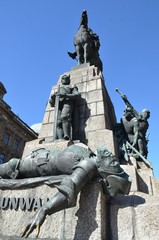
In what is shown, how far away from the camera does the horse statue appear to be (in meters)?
8.99

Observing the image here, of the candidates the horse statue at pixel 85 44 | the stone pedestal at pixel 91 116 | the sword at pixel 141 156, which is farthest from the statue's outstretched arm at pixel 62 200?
the horse statue at pixel 85 44

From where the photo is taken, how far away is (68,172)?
3.14m

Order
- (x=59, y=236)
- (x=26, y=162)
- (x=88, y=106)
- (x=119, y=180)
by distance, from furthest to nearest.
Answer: (x=88, y=106)
(x=26, y=162)
(x=119, y=180)
(x=59, y=236)

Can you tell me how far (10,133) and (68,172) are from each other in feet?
109

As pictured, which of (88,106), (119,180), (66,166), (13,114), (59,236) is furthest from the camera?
(13,114)

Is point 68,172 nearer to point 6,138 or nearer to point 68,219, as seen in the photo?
point 68,219

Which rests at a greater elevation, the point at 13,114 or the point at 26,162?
the point at 13,114

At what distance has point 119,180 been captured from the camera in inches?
115

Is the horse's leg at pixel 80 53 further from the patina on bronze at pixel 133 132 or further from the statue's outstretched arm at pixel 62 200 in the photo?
the statue's outstretched arm at pixel 62 200

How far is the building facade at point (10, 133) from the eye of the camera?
3244cm

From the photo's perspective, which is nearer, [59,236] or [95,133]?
[59,236]

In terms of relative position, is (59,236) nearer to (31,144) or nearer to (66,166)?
(66,166)

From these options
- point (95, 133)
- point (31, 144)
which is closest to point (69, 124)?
point (95, 133)

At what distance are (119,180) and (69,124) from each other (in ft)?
9.02
